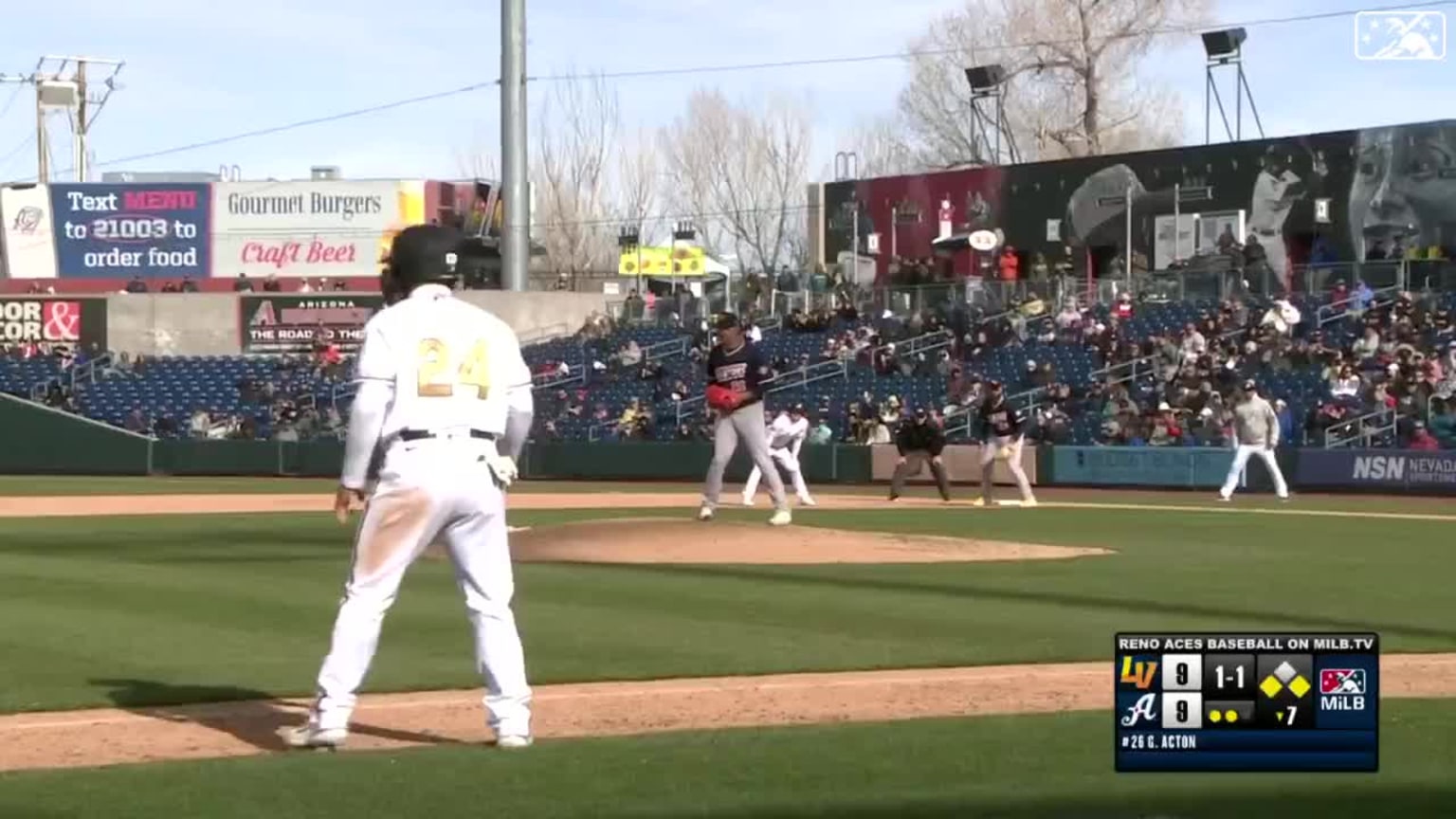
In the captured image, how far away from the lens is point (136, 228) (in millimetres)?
66625

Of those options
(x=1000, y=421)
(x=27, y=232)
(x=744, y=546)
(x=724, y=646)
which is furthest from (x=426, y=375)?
(x=27, y=232)

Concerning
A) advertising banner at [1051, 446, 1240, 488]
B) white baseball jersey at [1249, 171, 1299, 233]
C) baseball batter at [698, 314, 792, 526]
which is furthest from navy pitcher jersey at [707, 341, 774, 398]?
white baseball jersey at [1249, 171, 1299, 233]

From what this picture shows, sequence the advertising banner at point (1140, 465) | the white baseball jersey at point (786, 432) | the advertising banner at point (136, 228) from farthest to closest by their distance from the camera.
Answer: the advertising banner at point (136, 228)
the advertising banner at point (1140, 465)
the white baseball jersey at point (786, 432)

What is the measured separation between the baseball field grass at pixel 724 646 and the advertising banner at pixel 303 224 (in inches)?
1796

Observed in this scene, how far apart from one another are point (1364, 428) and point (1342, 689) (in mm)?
27456

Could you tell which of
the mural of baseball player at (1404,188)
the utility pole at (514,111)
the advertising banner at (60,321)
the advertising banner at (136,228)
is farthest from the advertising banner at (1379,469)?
the advertising banner at (136,228)

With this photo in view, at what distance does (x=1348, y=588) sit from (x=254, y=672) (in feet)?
24.2

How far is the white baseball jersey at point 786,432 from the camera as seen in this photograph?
2853cm

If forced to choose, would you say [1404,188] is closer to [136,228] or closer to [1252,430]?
[1252,430]

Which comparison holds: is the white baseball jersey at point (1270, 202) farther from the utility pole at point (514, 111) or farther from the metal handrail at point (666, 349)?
the utility pole at point (514, 111)

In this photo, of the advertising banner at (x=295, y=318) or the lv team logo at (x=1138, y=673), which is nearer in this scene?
the lv team logo at (x=1138, y=673)

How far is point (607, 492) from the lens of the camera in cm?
3312
